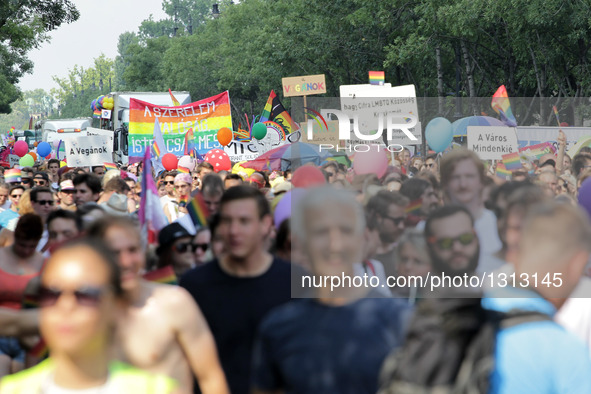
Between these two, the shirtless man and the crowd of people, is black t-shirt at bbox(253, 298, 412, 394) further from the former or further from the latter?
the shirtless man

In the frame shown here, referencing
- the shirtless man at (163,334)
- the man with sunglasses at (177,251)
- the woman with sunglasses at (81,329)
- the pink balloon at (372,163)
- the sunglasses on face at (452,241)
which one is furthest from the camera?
the pink balloon at (372,163)

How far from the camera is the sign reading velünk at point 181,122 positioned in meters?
17.3

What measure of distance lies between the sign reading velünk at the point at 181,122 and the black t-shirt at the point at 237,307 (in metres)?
13.3

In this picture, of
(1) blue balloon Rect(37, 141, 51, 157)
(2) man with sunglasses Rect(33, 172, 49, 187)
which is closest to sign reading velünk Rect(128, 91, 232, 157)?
(2) man with sunglasses Rect(33, 172, 49, 187)

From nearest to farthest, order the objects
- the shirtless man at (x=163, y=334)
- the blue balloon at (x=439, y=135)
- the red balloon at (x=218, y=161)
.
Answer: the shirtless man at (x=163, y=334), the blue balloon at (x=439, y=135), the red balloon at (x=218, y=161)

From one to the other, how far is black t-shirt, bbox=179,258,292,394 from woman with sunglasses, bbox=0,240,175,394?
4.39 feet

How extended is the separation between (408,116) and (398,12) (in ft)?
72.5

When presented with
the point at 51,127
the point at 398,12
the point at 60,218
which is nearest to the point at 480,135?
the point at 60,218

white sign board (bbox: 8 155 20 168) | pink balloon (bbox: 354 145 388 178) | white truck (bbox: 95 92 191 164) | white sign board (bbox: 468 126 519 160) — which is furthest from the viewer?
white truck (bbox: 95 92 191 164)

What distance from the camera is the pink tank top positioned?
488cm

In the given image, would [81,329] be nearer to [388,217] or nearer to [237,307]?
[237,307]

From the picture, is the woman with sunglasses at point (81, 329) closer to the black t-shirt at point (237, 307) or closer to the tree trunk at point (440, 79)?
the black t-shirt at point (237, 307)

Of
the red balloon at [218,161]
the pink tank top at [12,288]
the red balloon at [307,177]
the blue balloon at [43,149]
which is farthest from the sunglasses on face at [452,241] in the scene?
the blue balloon at [43,149]

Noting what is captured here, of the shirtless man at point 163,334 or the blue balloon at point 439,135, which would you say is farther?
the blue balloon at point 439,135
